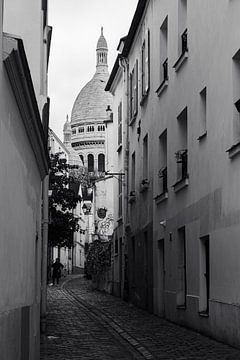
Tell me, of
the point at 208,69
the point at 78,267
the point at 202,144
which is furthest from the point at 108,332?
the point at 78,267

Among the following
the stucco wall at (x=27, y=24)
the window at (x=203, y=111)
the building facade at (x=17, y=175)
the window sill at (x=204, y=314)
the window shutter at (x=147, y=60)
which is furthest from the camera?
the window shutter at (x=147, y=60)

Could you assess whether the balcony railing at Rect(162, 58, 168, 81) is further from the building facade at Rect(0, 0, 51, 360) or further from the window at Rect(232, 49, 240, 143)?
the building facade at Rect(0, 0, 51, 360)

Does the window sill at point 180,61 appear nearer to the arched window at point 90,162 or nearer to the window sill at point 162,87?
the window sill at point 162,87

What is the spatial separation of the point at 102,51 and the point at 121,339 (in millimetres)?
157100

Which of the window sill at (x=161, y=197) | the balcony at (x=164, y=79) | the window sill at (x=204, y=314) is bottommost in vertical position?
the window sill at (x=204, y=314)

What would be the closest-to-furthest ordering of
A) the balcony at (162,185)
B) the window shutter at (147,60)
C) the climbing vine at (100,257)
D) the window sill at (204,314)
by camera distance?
1. the window sill at (204,314)
2. the balcony at (162,185)
3. the window shutter at (147,60)
4. the climbing vine at (100,257)

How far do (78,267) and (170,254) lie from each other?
6120 centimetres

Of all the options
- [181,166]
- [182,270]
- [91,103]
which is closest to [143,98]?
[181,166]

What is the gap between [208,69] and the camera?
14.4 metres

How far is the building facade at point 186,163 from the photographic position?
12742 mm

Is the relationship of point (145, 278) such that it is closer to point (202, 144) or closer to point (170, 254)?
point (170, 254)

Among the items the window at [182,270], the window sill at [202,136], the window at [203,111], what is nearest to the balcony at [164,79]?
the window at [203,111]

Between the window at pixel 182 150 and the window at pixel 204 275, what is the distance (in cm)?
228

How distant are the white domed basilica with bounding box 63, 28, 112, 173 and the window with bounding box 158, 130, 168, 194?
120 metres
